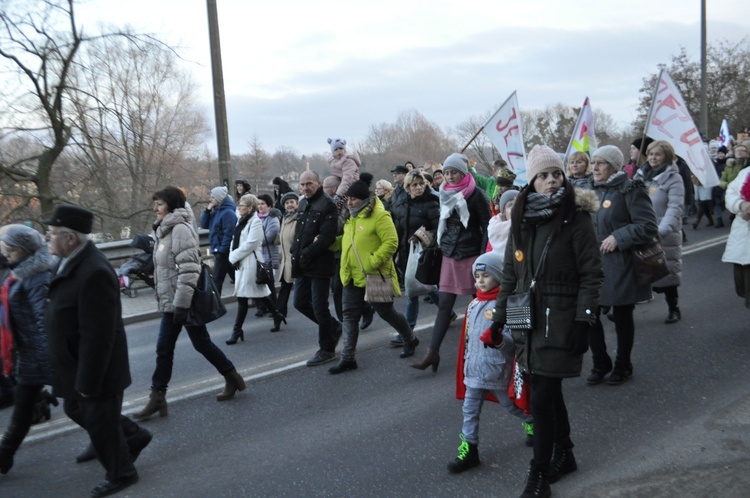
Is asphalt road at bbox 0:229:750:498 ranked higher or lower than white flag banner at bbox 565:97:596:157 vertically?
lower

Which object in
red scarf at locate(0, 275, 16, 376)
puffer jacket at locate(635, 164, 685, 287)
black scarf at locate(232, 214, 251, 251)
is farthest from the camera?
black scarf at locate(232, 214, 251, 251)

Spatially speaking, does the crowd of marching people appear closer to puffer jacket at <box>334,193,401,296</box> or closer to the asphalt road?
puffer jacket at <box>334,193,401,296</box>

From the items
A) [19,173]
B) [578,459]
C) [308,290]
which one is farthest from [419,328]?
[19,173]

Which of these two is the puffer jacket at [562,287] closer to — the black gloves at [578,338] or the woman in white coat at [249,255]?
the black gloves at [578,338]

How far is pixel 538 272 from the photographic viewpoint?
12.1 feet

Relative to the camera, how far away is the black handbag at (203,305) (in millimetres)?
5595

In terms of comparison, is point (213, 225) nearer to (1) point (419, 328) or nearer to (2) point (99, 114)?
(1) point (419, 328)

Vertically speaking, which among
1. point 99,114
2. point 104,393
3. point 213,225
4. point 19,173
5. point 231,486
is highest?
point 99,114

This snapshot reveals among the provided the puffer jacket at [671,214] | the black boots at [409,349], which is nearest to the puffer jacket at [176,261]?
the black boots at [409,349]

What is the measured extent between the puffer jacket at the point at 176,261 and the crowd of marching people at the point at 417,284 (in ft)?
0.04

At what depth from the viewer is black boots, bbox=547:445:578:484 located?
13.3ft

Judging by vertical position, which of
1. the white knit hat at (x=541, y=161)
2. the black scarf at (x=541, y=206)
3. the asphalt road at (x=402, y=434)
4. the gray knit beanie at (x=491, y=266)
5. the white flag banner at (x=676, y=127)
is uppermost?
the white flag banner at (x=676, y=127)

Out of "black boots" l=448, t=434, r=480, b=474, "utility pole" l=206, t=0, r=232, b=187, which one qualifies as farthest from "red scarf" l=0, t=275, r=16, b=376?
"utility pole" l=206, t=0, r=232, b=187

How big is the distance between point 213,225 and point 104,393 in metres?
6.21
